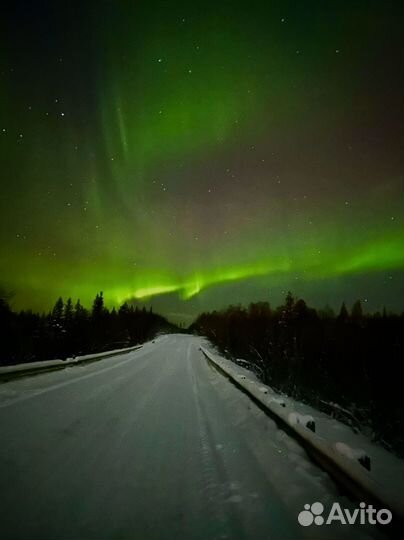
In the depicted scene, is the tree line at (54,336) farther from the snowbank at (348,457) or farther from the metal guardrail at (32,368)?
the snowbank at (348,457)

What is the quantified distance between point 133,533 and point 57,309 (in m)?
107

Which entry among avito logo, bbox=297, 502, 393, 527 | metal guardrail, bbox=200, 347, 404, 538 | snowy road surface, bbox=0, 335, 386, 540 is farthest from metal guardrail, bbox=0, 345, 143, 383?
avito logo, bbox=297, 502, 393, 527

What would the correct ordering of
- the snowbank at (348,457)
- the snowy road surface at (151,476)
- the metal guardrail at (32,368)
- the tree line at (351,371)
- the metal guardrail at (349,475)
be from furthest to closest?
the metal guardrail at (32,368) < the tree line at (351,371) < the snowbank at (348,457) < the snowy road surface at (151,476) < the metal guardrail at (349,475)

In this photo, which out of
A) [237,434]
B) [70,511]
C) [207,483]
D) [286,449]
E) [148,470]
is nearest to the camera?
[70,511]

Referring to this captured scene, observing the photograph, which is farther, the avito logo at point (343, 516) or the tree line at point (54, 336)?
the tree line at point (54, 336)

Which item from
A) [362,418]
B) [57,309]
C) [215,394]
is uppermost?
[57,309]

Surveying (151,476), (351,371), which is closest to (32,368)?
(151,476)

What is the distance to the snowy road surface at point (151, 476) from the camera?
303 centimetres

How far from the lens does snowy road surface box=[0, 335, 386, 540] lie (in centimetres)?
303

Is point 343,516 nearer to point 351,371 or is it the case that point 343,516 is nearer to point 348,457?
point 348,457

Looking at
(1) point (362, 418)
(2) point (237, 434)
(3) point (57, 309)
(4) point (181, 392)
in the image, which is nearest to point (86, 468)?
(2) point (237, 434)

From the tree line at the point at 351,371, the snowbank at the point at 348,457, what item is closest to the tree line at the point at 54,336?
the tree line at the point at 351,371

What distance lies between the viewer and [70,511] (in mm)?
3182

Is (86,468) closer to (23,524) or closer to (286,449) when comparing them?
(23,524)
